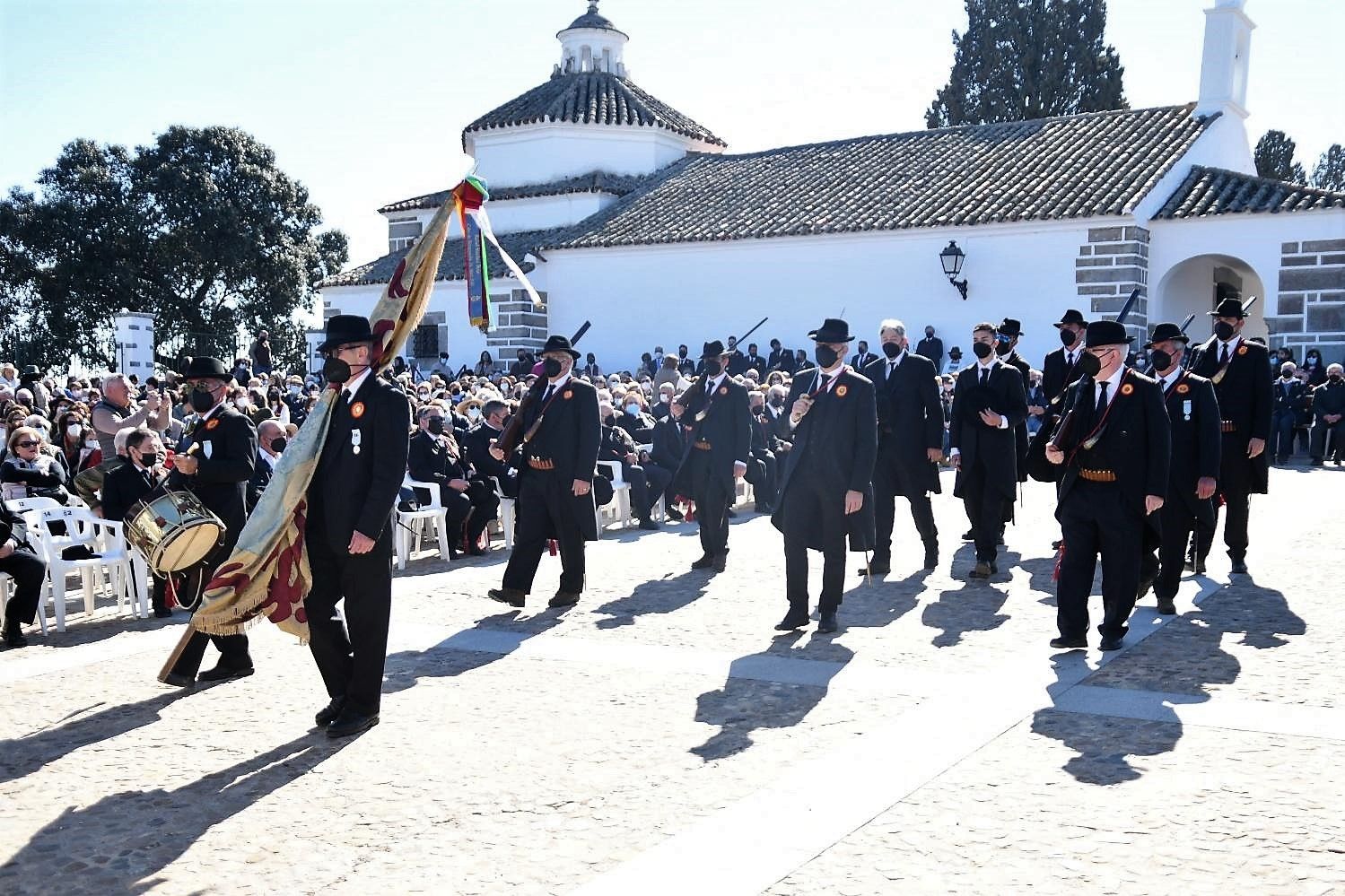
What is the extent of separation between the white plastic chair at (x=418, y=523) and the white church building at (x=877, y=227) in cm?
1634

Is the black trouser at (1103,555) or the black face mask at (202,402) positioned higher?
the black face mask at (202,402)

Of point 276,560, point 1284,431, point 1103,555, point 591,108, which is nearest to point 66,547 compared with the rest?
point 276,560

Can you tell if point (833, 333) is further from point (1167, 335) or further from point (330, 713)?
point (330, 713)

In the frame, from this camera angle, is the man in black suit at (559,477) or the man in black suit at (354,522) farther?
the man in black suit at (559,477)

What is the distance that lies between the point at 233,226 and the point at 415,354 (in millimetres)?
15791

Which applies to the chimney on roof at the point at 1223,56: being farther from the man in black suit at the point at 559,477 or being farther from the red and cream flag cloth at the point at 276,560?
the red and cream flag cloth at the point at 276,560

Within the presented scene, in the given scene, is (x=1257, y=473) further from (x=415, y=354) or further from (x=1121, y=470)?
(x=415, y=354)

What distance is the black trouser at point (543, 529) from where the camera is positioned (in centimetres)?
897

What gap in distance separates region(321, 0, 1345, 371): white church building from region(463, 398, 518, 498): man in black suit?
15.3m

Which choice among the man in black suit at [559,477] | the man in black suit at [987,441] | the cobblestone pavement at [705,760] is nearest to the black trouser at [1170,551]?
the cobblestone pavement at [705,760]

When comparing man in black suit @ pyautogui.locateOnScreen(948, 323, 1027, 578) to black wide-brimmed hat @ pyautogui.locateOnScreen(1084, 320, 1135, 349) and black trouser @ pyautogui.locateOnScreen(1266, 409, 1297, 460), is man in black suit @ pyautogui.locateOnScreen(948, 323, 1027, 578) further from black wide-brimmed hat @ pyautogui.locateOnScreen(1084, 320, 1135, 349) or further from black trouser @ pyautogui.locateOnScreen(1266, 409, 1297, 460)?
black trouser @ pyautogui.locateOnScreen(1266, 409, 1297, 460)

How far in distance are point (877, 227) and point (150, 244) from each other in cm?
2745

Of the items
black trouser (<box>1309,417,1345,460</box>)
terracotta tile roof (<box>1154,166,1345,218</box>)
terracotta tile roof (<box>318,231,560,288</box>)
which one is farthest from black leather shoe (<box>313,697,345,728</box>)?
terracotta tile roof (<box>318,231,560,288</box>)

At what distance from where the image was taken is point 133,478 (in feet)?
29.5
